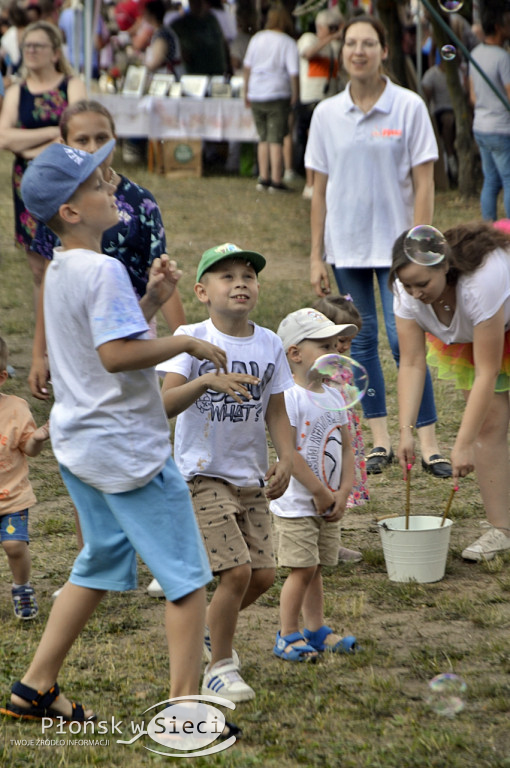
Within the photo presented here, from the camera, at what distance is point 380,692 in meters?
3.27

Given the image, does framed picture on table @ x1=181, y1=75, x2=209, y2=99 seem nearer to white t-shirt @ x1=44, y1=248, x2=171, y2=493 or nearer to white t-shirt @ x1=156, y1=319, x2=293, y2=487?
white t-shirt @ x1=156, y1=319, x2=293, y2=487

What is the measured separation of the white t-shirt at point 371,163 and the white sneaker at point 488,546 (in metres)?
1.62

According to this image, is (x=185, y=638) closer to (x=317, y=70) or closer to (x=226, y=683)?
(x=226, y=683)

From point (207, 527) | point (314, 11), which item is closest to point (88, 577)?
point (207, 527)

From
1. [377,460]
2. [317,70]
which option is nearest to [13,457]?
[377,460]

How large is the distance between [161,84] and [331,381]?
484 inches

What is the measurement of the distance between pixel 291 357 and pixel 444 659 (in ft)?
3.70

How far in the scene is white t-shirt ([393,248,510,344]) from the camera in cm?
407

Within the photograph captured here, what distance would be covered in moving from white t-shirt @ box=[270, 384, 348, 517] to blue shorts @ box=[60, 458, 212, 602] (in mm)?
737

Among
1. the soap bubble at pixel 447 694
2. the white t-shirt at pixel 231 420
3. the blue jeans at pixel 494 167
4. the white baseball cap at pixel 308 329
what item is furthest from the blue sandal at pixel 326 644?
the blue jeans at pixel 494 167

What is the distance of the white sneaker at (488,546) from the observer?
4.41 m

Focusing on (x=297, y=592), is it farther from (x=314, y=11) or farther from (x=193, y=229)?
(x=314, y=11)

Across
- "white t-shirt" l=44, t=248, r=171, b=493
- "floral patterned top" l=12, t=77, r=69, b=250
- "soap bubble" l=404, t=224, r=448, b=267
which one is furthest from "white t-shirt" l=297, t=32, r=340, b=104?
"white t-shirt" l=44, t=248, r=171, b=493

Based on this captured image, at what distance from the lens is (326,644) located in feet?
11.8
